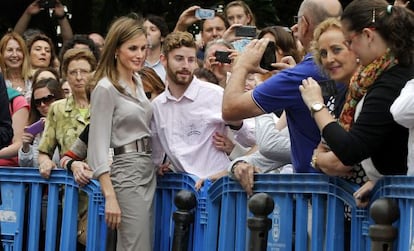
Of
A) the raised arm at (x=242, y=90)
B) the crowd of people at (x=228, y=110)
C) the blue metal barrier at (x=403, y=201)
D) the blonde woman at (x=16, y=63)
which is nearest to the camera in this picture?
the blue metal barrier at (x=403, y=201)

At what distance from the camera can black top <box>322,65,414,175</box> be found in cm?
588

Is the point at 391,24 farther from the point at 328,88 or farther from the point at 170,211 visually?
the point at 170,211

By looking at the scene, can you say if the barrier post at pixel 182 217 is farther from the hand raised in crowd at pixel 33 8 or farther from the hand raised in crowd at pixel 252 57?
the hand raised in crowd at pixel 33 8

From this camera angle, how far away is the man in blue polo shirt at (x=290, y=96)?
22.2ft

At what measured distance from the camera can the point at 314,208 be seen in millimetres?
6578

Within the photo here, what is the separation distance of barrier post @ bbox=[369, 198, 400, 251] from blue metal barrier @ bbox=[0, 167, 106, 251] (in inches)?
120

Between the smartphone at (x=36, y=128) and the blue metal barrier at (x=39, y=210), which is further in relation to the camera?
the smartphone at (x=36, y=128)

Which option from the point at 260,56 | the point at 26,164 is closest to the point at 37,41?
the point at 26,164

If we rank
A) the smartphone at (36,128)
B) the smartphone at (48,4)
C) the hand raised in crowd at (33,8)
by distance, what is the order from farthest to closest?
the hand raised in crowd at (33,8)
the smartphone at (48,4)
the smartphone at (36,128)

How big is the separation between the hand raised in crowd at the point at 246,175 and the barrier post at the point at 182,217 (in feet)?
2.14

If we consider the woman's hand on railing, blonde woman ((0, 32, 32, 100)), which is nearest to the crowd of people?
the woman's hand on railing

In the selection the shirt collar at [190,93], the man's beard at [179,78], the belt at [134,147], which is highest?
the man's beard at [179,78]

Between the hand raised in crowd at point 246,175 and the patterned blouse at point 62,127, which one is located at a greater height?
the patterned blouse at point 62,127

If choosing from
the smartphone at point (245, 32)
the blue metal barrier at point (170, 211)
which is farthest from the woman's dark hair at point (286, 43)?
the blue metal barrier at point (170, 211)
